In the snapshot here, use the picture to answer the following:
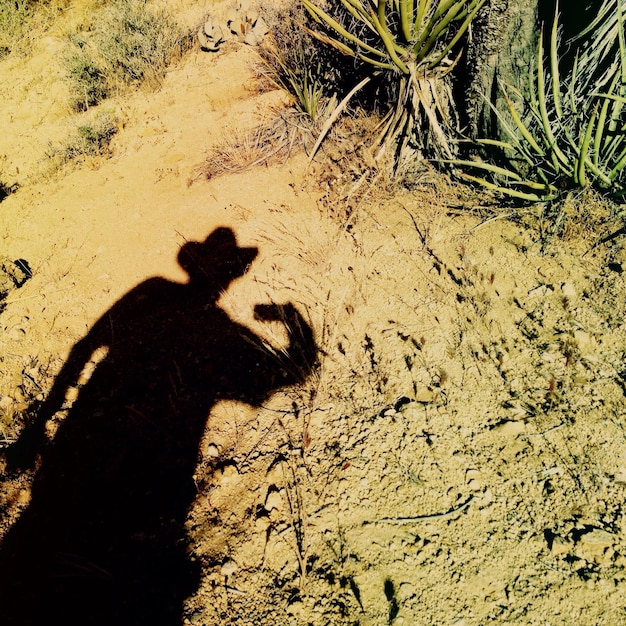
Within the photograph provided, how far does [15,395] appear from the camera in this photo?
98.4 inches

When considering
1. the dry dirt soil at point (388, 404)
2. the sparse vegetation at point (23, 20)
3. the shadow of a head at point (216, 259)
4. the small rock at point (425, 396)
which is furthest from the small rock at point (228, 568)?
the sparse vegetation at point (23, 20)

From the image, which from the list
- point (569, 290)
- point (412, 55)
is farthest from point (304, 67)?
point (569, 290)

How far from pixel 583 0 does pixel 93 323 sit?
3526mm

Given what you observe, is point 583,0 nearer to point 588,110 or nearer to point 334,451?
point 588,110

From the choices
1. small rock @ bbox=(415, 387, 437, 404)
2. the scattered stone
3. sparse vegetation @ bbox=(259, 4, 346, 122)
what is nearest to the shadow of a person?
small rock @ bbox=(415, 387, 437, 404)

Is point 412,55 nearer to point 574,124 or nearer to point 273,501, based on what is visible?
point 574,124

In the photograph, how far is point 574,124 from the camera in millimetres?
2502

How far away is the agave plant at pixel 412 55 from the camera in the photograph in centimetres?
237

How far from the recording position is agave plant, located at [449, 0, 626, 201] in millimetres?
2068

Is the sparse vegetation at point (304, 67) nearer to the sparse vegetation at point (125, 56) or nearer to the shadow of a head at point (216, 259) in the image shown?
the shadow of a head at point (216, 259)

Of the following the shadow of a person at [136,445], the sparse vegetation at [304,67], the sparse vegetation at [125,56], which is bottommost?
the shadow of a person at [136,445]

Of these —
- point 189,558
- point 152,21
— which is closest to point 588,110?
point 189,558

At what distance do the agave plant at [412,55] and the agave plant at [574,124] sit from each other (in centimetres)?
42

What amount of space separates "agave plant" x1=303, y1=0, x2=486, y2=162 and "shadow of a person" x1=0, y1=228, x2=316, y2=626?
4.62 ft
